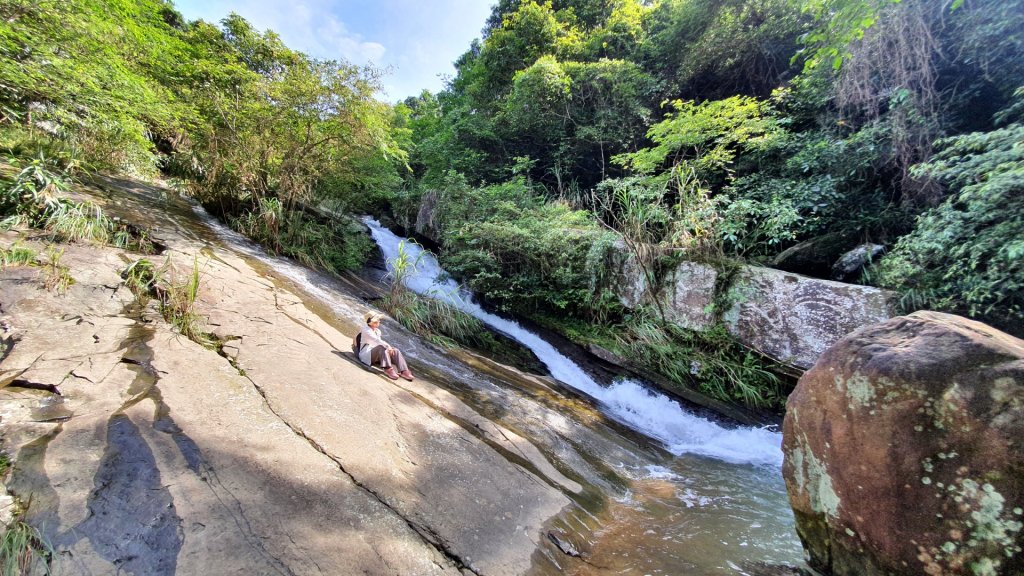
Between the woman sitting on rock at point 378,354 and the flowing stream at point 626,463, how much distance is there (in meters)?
0.50

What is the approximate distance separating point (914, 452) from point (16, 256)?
313 inches

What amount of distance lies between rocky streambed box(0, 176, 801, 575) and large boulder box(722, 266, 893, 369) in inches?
86.3

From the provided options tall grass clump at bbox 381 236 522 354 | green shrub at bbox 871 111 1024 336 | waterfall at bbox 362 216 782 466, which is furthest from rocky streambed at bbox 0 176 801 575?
green shrub at bbox 871 111 1024 336

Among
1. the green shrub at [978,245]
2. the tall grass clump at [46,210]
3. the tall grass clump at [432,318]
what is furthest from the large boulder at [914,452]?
the tall grass clump at [46,210]

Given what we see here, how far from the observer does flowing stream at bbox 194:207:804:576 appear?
3037 mm

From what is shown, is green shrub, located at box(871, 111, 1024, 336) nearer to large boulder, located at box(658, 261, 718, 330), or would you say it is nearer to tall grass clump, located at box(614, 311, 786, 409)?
tall grass clump, located at box(614, 311, 786, 409)

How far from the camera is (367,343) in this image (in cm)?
482

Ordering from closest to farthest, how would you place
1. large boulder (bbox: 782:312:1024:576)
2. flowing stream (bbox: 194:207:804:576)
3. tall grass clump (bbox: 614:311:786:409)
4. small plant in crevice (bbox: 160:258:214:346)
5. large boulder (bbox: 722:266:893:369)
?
large boulder (bbox: 782:312:1024:576), flowing stream (bbox: 194:207:804:576), small plant in crevice (bbox: 160:258:214:346), large boulder (bbox: 722:266:893:369), tall grass clump (bbox: 614:311:786:409)

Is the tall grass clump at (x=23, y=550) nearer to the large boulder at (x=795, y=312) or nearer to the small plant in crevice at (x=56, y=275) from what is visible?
the small plant in crevice at (x=56, y=275)

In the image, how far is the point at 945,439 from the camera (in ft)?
6.77

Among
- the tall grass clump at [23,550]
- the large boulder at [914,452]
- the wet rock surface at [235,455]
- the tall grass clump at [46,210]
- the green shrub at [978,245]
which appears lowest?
the tall grass clump at [23,550]

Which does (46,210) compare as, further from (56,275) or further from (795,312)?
(795,312)

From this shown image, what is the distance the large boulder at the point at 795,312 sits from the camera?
223 inches

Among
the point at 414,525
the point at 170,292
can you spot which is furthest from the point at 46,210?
the point at 414,525
